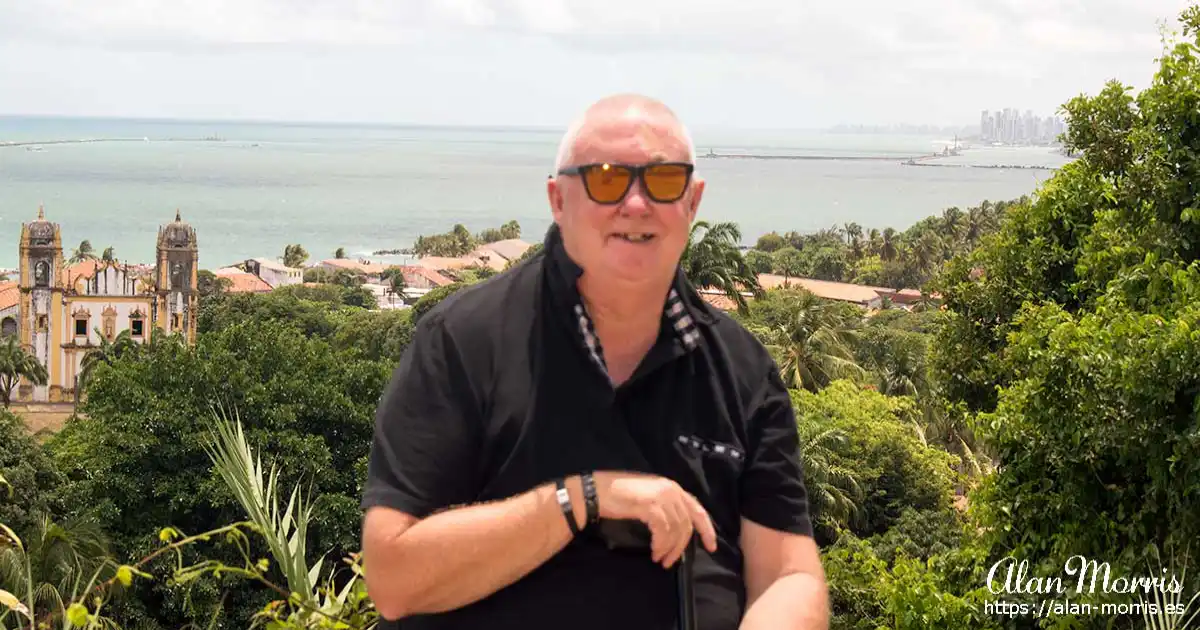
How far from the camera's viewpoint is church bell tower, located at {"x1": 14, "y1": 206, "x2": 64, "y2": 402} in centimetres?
4997

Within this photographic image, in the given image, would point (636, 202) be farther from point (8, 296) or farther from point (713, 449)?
point (8, 296)

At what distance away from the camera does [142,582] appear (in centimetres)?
1463

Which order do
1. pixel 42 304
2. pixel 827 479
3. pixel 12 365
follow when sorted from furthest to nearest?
pixel 42 304 < pixel 12 365 < pixel 827 479

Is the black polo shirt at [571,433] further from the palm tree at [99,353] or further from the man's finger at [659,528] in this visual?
the palm tree at [99,353]

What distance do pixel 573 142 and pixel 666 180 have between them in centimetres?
13

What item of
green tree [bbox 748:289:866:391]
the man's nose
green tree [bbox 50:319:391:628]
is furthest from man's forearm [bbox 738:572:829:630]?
green tree [bbox 748:289:866:391]

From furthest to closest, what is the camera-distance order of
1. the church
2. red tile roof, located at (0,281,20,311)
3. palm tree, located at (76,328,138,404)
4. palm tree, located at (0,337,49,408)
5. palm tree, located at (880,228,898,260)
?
palm tree, located at (880,228,898,260) → red tile roof, located at (0,281,20,311) → the church → palm tree, located at (76,328,138,404) → palm tree, located at (0,337,49,408)

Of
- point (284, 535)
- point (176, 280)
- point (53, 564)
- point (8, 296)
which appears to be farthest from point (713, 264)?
point (8, 296)

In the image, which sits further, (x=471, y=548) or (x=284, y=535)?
(x=284, y=535)

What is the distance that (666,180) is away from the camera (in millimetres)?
1594

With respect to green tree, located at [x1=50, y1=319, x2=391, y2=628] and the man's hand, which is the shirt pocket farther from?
green tree, located at [x1=50, y1=319, x2=391, y2=628]

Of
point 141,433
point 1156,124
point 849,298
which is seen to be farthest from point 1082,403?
point 849,298

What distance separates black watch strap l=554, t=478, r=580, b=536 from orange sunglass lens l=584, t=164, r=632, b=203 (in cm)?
37

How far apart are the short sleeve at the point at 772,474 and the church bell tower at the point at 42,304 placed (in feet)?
174
